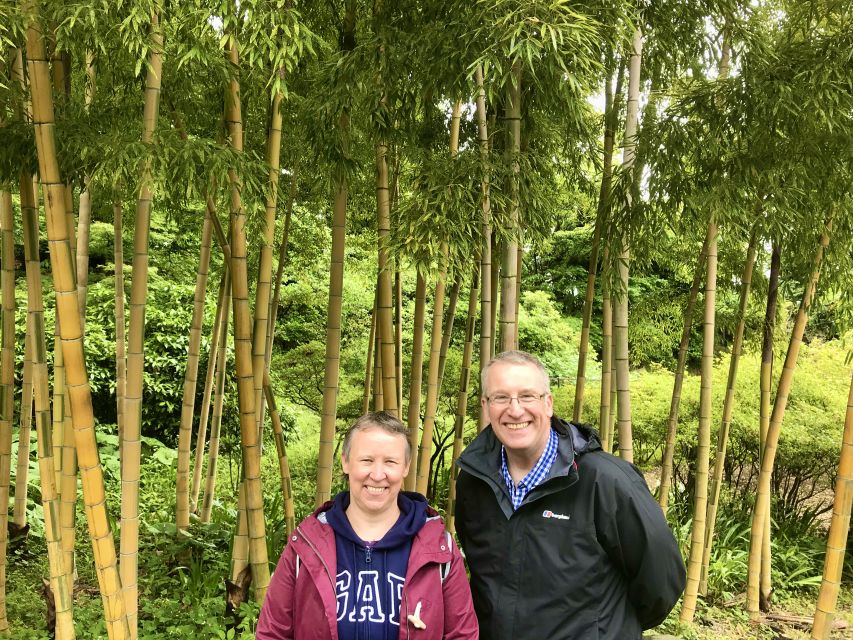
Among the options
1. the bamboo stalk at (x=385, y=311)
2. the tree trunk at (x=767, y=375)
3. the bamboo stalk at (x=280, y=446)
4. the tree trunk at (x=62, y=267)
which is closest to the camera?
the tree trunk at (x=62, y=267)

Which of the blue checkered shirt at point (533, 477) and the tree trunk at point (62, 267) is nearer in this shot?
the blue checkered shirt at point (533, 477)

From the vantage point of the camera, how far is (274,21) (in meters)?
2.02

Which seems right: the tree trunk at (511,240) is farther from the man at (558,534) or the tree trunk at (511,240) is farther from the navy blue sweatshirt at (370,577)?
the navy blue sweatshirt at (370,577)

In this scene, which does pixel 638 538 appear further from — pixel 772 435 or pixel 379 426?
pixel 772 435

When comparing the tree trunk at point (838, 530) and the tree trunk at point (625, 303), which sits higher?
the tree trunk at point (625, 303)

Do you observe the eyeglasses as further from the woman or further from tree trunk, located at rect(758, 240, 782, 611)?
tree trunk, located at rect(758, 240, 782, 611)

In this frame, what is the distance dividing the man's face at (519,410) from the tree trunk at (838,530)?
140 centimetres

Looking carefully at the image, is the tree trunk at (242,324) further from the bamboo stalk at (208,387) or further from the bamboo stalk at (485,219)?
the bamboo stalk at (208,387)

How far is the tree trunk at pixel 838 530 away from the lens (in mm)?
2348

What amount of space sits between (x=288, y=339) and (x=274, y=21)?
592 cm

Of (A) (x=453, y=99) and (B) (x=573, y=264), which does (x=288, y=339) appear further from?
(A) (x=453, y=99)

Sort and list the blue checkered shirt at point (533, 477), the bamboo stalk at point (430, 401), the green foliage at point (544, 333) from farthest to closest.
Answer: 1. the green foliage at point (544, 333)
2. the bamboo stalk at point (430, 401)
3. the blue checkered shirt at point (533, 477)

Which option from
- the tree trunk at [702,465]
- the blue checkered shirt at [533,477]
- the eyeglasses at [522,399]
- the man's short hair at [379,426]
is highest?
the eyeglasses at [522,399]

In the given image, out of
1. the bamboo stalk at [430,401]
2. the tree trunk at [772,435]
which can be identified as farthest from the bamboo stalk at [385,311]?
the tree trunk at [772,435]
